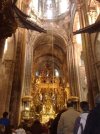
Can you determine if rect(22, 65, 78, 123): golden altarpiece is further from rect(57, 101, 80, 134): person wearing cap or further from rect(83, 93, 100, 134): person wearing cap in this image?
rect(83, 93, 100, 134): person wearing cap

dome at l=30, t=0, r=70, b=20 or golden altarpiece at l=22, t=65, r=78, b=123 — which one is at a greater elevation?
dome at l=30, t=0, r=70, b=20

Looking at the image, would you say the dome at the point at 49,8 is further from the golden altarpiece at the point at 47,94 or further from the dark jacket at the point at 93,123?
the dark jacket at the point at 93,123

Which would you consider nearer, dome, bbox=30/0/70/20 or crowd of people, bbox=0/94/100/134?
crowd of people, bbox=0/94/100/134

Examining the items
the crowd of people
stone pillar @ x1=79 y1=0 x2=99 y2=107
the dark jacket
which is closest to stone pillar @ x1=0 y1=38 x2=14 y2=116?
stone pillar @ x1=79 y1=0 x2=99 y2=107

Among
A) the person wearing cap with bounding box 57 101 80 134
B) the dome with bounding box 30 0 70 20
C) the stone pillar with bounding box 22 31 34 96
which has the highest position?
the dome with bounding box 30 0 70 20

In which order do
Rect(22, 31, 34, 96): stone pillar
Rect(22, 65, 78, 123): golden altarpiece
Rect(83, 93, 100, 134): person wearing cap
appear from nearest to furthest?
Rect(83, 93, 100, 134): person wearing cap, Rect(22, 31, 34, 96): stone pillar, Rect(22, 65, 78, 123): golden altarpiece

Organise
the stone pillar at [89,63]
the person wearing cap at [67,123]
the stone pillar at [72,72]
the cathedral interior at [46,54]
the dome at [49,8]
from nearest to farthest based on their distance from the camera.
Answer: the person wearing cap at [67,123] < the cathedral interior at [46,54] < the stone pillar at [89,63] < the stone pillar at [72,72] < the dome at [49,8]

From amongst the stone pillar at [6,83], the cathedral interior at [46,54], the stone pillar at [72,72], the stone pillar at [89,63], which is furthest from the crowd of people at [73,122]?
the stone pillar at [72,72]

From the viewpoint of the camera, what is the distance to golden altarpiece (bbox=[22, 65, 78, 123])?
23.3 m

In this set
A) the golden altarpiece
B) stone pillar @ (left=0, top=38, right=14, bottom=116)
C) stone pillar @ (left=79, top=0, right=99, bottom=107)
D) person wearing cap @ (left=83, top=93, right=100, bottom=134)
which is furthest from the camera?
the golden altarpiece

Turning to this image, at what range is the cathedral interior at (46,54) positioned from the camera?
24.8 ft

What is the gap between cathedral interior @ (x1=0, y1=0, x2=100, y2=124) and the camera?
24.8 feet

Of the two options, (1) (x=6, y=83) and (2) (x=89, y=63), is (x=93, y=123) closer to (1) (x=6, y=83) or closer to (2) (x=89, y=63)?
(1) (x=6, y=83)

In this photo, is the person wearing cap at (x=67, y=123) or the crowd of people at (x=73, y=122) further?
the person wearing cap at (x=67, y=123)
